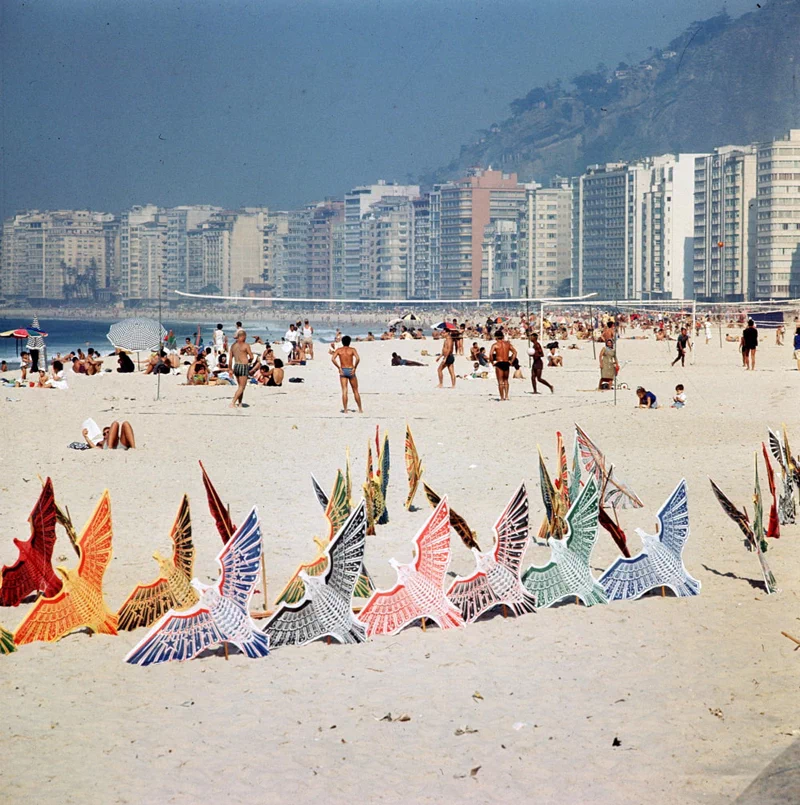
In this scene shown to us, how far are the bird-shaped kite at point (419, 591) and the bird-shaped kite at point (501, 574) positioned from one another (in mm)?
103

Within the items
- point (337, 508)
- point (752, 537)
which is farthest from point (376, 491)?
point (752, 537)

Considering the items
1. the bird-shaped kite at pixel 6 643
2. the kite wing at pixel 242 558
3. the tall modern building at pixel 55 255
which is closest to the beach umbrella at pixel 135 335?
the tall modern building at pixel 55 255

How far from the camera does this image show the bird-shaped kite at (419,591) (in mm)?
4434

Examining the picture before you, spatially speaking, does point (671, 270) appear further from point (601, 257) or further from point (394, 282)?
point (394, 282)

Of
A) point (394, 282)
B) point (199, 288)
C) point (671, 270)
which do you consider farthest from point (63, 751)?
point (671, 270)

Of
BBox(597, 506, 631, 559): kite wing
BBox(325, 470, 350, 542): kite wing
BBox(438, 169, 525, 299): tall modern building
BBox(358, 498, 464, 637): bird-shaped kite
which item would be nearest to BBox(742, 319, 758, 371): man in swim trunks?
BBox(597, 506, 631, 559): kite wing

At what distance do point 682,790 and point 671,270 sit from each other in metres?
73.0

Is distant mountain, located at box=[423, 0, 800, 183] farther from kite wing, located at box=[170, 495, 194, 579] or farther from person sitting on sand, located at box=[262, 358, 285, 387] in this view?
kite wing, located at box=[170, 495, 194, 579]

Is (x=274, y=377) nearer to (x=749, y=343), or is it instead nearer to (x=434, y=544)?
(x=749, y=343)

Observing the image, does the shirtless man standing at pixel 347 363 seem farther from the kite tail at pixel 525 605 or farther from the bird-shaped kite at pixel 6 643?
the bird-shaped kite at pixel 6 643

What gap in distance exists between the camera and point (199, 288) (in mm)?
59312

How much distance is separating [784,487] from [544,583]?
2.12m

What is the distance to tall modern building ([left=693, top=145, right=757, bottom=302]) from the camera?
192 feet

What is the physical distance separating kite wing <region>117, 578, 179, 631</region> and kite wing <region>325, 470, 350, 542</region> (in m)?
0.72
